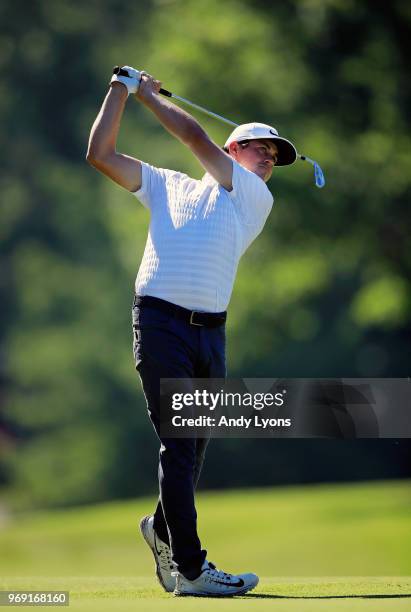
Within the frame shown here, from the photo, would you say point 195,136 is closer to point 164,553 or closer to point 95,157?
point 95,157

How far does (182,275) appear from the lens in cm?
523

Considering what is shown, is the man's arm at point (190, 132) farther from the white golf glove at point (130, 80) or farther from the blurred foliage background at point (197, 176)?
the blurred foliage background at point (197, 176)

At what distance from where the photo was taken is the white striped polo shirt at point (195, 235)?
5.23 m

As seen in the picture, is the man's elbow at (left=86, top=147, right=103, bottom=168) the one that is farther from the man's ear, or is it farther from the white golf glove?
the man's ear

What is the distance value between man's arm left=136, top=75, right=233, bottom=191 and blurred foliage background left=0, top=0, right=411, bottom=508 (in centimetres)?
1124

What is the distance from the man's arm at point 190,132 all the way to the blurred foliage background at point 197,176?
36.9 feet

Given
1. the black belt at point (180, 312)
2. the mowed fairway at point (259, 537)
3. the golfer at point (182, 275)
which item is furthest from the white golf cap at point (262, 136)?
the mowed fairway at point (259, 537)

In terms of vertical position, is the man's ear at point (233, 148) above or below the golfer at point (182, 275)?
above

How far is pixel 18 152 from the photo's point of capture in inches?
1251

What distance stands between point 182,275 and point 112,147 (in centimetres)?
67

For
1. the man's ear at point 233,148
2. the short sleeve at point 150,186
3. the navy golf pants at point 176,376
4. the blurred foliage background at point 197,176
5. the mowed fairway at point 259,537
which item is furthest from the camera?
the blurred foliage background at point 197,176

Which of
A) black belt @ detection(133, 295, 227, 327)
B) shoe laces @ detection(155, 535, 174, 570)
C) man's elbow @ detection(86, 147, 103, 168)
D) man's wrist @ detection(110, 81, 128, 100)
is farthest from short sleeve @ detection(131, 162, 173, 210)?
shoe laces @ detection(155, 535, 174, 570)

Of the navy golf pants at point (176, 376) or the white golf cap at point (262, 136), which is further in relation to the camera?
the white golf cap at point (262, 136)

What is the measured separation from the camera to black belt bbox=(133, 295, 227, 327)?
5.23 meters
